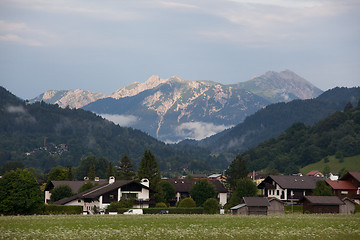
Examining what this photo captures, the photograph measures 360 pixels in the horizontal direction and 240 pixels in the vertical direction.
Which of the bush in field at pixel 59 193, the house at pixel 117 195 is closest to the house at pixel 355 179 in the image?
the house at pixel 117 195

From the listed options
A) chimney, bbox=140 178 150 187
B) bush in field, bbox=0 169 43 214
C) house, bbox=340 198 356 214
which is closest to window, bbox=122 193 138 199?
chimney, bbox=140 178 150 187

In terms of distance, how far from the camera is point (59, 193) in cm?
13812

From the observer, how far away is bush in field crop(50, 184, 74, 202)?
138 m

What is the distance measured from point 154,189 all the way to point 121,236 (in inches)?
3169

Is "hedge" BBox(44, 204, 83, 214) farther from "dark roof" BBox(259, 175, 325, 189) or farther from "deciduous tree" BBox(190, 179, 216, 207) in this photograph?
"dark roof" BBox(259, 175, 325, 189)

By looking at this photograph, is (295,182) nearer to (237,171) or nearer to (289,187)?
(289,187)

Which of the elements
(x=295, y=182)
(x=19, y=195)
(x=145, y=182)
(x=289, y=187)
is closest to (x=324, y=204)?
(x=145, y=182)

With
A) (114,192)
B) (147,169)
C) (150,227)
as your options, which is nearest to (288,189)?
(147,169)

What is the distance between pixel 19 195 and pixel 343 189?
236 ft

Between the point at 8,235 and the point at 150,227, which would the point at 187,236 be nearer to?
the point at 150,227

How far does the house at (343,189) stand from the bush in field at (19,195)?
6603 cm

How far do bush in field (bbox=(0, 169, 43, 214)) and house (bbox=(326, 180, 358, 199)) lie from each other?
66029 millimetres

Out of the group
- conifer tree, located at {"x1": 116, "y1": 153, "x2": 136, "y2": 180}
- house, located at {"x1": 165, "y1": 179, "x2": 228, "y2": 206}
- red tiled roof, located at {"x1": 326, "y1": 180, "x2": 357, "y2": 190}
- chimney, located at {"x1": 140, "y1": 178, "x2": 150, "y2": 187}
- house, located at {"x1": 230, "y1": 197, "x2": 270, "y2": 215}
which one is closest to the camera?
house, located at {"x1": 230, "y1": 197, "x2": 270, "y2": 215}

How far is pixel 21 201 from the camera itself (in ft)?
304
